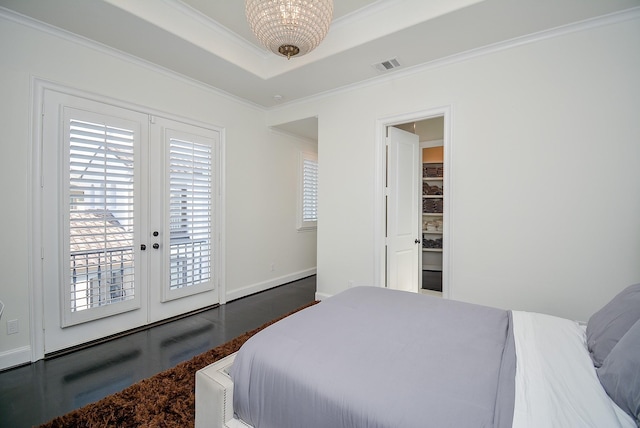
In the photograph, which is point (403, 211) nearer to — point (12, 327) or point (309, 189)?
point (309, 189)

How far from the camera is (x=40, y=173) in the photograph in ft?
7.71

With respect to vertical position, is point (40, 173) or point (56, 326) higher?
point (40, 173)

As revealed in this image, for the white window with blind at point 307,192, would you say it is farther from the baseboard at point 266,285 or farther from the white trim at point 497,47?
the white trim at point 497,47

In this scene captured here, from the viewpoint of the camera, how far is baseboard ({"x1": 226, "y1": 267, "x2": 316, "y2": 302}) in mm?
3930

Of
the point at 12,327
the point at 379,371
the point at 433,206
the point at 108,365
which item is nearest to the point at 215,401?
the point at 379,371

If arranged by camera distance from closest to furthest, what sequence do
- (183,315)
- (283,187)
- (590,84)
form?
(590,84) < (183,315) < (283,187)

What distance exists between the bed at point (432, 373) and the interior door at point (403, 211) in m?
1.79

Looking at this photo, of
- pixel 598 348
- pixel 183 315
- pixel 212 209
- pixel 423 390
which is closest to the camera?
pixel 423 390

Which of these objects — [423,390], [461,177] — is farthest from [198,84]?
[423,390]

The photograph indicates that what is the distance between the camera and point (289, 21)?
1.69m

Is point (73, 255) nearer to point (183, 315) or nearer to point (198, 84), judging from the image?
point (183, 315)

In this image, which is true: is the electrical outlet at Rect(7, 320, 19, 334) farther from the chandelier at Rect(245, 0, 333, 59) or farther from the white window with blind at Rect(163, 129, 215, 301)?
the chandelier at Rect(245, 0, 333, 59)

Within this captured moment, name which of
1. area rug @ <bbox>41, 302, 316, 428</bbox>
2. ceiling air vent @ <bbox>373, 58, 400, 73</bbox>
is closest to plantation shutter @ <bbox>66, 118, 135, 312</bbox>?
area rug @ <bbox>41, 302, 316, 428</bbox>

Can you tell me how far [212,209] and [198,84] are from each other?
1539 mm
